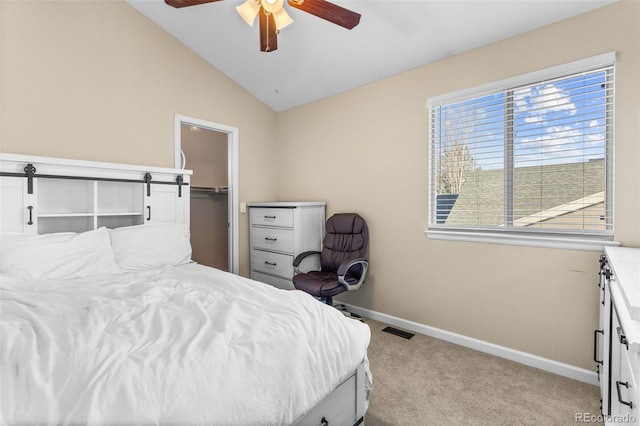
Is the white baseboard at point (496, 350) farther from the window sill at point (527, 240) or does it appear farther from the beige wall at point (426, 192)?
the window sill at point (527, 240)

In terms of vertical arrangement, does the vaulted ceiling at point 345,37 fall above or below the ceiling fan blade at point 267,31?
above

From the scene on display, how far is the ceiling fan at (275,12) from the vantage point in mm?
1828

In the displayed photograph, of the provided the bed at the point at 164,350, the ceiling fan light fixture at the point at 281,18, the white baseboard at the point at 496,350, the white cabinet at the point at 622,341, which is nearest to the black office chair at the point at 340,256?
the white baseboard at the point at 496,350

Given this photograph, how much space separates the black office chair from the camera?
2898 mm

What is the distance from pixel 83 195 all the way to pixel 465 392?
10.8 feet

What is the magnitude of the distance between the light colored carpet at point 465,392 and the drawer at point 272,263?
126 centimetres

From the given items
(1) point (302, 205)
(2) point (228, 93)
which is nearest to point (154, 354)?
(1) point (302, 205)

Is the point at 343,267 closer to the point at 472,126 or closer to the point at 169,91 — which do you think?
the point at 472,126

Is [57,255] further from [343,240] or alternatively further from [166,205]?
[343,240]

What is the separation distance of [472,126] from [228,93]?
8.80 ft

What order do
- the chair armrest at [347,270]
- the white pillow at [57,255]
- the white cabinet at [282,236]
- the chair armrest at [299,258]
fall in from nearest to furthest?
the white pillow at [57,255] → the chair armrest at [347,270] → the chair armrest at [299,258] → the white cabinet at [282,236]

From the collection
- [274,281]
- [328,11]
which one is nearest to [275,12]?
[328,11]

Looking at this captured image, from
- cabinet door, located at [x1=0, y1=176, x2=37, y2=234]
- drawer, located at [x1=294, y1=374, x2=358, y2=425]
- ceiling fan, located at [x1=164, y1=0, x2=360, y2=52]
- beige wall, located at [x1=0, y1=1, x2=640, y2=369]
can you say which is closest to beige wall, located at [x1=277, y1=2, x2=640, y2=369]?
beige wall, located at [x1=0, y1=1, x2=640, y2=369]

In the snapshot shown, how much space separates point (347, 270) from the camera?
3010mm
